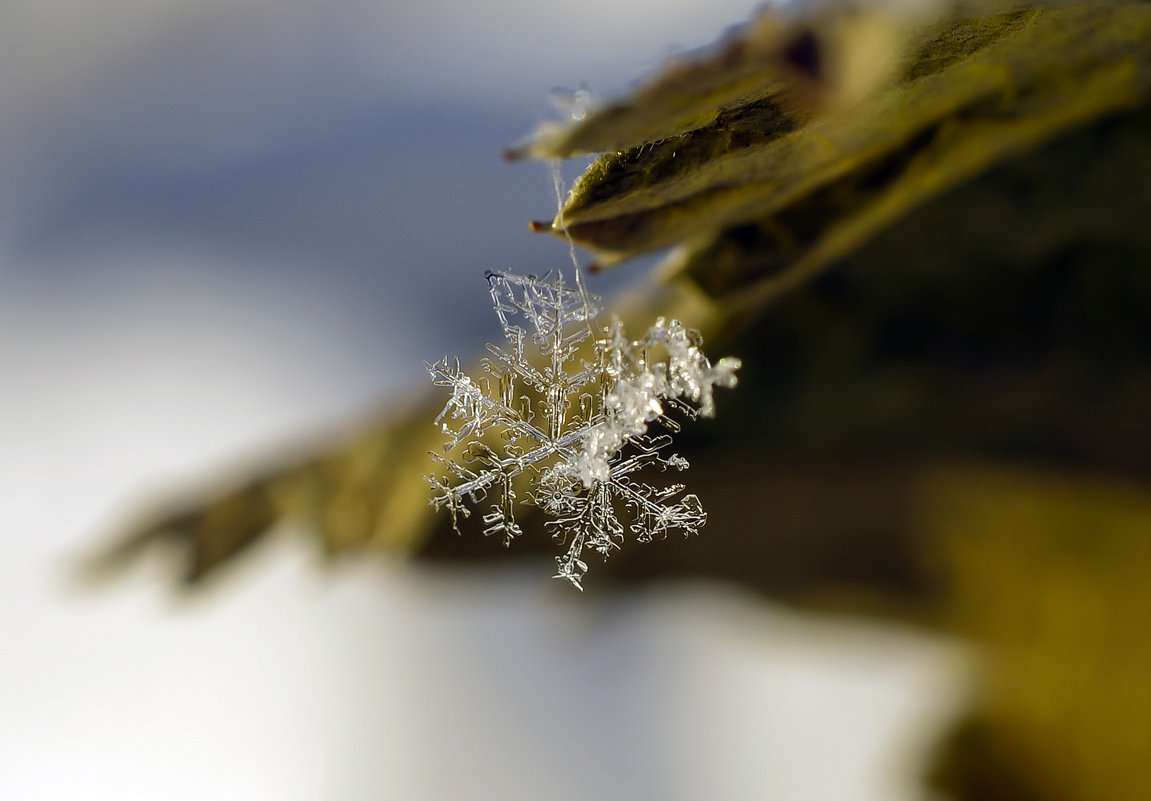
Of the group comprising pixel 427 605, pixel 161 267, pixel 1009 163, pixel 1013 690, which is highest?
pixel 161 267

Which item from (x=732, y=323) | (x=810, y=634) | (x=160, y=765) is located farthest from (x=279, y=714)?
(x=732, y=323)

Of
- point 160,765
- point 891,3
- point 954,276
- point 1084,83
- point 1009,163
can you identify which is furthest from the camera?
point 160,765

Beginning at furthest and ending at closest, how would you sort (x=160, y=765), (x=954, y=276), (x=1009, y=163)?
(x=160, y=765) → (x=954, y=276) → (x=1009, y=163)

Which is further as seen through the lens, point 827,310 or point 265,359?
point 265,359

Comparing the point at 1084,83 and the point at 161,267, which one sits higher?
the point at 161,267

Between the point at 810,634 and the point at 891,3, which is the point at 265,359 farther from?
the point at 891,3

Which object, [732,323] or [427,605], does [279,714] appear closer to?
[427,605]
